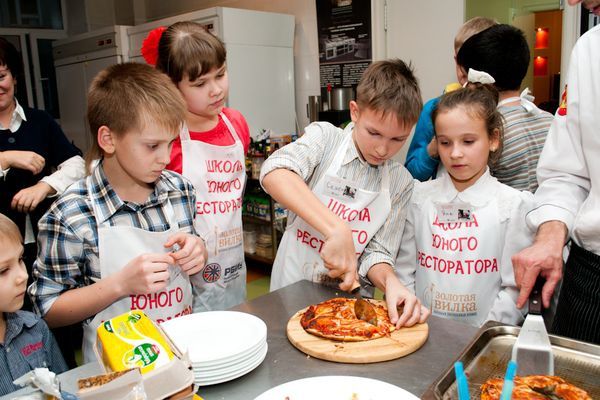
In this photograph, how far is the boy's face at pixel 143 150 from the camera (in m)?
1.27

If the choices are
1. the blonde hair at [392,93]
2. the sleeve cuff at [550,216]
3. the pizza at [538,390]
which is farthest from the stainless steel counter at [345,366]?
the blonde hair at [392,93]

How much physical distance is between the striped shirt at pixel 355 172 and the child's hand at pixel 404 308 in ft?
0.78

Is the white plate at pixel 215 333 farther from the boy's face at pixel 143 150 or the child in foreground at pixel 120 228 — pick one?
the boy's face at pixel 143 150

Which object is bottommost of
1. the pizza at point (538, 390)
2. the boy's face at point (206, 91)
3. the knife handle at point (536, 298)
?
the pizza at point (538, 390)

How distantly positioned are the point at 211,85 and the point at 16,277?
785 millimetres

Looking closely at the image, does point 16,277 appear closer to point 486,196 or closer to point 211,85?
point 211,85

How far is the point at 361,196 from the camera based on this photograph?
1.51 m

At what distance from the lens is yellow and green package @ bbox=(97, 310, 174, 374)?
76 centimetres

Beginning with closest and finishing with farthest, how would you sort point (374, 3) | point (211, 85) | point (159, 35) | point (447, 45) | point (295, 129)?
point (211, 85) < point (159, 35) < point (447, 45) < point (374, 3) < point (295, 129)

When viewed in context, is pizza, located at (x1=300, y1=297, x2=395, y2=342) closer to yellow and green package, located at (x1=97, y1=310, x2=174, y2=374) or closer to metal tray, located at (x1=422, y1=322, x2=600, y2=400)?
metal tray, located at (x1=422, y1=322, x2=600, y2=400)

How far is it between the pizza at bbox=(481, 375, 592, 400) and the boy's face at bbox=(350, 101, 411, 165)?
72cm

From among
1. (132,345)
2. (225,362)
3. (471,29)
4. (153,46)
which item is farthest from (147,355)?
(471,29)

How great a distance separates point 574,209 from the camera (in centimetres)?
124

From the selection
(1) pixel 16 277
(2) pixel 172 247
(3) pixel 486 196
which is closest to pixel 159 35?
(2) pixel 172 247
